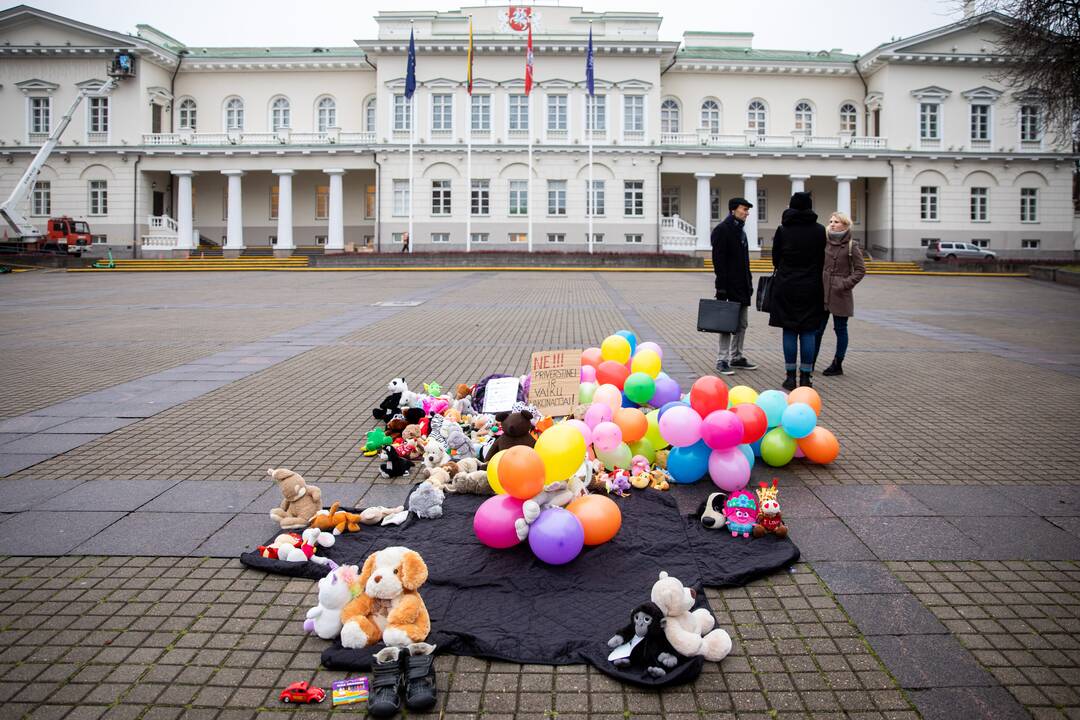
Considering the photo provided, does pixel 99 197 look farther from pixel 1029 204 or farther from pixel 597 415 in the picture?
pixel 1029 204

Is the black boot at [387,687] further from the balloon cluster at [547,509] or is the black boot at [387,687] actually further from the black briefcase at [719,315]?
the black briefcase at [719,315]

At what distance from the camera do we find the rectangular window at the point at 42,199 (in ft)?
165

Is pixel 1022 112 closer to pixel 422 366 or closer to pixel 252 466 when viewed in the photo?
pixel 422 366

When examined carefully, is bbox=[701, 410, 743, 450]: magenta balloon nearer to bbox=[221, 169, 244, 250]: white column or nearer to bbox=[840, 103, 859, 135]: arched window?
bbox=[221, 169, 244, 250]: white column

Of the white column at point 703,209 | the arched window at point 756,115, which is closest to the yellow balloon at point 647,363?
the white column at point 703,209

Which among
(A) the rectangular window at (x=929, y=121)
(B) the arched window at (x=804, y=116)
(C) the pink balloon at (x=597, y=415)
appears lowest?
(C) the pink balloon at (x=597, y=415)

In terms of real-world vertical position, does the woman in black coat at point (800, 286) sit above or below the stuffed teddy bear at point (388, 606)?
above

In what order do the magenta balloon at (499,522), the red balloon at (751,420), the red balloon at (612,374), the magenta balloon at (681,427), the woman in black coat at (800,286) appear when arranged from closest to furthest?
the magenta balloon at (499,522), the magenta balloon at (681,427), the red balloon at (751,420), the red balloon at (612,374), the woman in black coat at (800,286)

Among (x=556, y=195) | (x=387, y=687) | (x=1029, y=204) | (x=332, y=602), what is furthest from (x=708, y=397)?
(x=1029, y=204)

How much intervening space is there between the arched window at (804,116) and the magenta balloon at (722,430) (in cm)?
5428

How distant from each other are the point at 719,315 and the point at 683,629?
7.29 m

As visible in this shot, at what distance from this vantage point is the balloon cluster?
4348mm

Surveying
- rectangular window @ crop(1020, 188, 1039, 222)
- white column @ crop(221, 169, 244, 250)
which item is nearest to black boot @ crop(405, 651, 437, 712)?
white column @ crop(221, 169, 244, 250)

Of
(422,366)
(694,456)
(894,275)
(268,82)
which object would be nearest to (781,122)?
(894,275)
